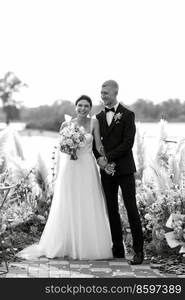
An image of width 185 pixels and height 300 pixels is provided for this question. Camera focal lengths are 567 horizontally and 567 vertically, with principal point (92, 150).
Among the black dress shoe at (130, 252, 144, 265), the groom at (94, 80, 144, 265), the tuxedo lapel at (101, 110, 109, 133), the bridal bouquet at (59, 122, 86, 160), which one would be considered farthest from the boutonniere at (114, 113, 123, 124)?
the black dress shoe at (130, 252, 144, 265)

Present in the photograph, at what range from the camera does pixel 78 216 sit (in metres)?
6.36

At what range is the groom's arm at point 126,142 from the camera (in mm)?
5961

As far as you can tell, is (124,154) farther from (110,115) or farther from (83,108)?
(83,108)

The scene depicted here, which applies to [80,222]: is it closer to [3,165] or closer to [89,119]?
[89,119]

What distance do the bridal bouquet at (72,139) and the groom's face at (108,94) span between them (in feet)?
1.39

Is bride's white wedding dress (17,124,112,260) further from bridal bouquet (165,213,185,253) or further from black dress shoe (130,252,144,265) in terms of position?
bridal bouquet (165,213,185,253)

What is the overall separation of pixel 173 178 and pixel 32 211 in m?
1.99

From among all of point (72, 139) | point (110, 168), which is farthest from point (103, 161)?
point (72, 139)

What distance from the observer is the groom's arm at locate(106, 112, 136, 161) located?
5.96 metres

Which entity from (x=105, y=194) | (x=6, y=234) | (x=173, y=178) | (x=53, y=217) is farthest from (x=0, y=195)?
(x=173, y=178)

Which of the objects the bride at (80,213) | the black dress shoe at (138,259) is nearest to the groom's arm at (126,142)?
the bride at (80,213)

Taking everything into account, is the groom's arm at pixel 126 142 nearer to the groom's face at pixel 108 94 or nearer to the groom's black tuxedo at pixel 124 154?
the groom's black tuxedo at pixel 124 154

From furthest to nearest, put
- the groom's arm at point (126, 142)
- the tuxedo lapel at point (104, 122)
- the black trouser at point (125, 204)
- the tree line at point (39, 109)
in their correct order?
the tree line at point (39, 109) < the tuxedo lapel at point (104, 122) < the black trouser at point (125, 204) < the groom's arm at point (126, 142)

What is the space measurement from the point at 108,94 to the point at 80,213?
1371mm
